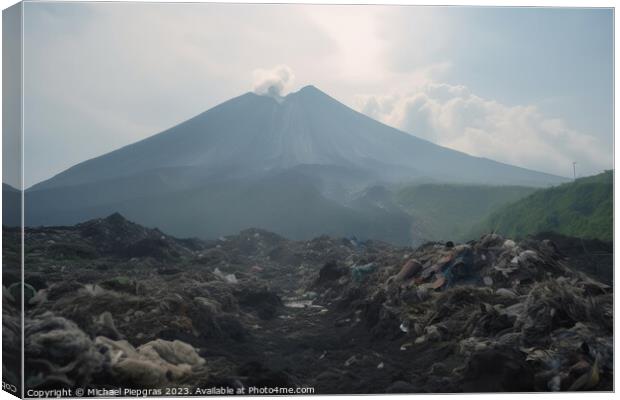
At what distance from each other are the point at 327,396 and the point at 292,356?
2.94ft

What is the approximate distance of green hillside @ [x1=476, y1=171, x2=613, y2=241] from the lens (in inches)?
426

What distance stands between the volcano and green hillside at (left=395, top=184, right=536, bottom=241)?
0.20 meters

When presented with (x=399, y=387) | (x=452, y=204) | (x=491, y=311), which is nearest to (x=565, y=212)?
(x=452, y=204)

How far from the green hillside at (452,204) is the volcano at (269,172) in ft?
0.64

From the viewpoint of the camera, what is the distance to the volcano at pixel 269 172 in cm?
1087

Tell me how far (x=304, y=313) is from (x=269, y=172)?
9.28 feet

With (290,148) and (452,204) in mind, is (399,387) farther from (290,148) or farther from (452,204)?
(290,148)

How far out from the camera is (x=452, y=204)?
1183cm

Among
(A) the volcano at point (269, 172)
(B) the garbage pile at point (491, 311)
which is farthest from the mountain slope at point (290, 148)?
(B) the garbage pile at point (491, 311)

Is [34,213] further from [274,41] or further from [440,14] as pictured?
[440,14]

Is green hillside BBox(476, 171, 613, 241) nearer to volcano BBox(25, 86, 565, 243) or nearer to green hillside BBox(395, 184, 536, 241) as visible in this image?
green hillside BBox(395, 184, 536, 241)

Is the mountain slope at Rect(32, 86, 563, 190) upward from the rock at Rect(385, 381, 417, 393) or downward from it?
upward

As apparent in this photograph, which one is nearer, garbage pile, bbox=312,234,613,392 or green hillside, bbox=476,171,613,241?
garbage pile, bbox=312,234,613,392

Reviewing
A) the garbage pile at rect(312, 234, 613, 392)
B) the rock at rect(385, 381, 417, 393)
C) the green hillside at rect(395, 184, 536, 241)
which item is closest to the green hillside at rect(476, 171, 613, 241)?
the green hillside at rect(395, 184, 536, 241)
